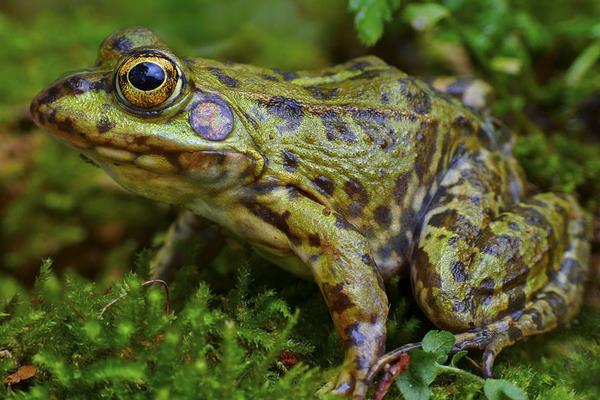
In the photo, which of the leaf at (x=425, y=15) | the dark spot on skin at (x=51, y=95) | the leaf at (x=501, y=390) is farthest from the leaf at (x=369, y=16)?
the leaf at (x=501, y=390)

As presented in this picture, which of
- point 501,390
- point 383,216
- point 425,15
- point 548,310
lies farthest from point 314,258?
point 425,15

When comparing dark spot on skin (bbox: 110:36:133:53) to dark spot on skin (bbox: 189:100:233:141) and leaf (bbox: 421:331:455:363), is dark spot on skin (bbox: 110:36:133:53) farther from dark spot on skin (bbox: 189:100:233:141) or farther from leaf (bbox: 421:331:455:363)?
leaf (bbox: 421:331:455:363)

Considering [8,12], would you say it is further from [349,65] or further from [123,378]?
[123,378]

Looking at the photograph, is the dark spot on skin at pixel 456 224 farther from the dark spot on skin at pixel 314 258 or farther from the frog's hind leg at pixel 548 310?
the dark spot on skin at pixel 314 258

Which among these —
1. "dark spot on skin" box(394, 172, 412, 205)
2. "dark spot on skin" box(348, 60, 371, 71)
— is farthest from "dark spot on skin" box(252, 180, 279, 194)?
"dark spot on skin" box(348, 60, 371, 71)

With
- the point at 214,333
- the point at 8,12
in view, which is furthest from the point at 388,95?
the point at 8,12

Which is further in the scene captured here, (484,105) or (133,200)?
(133,200)
